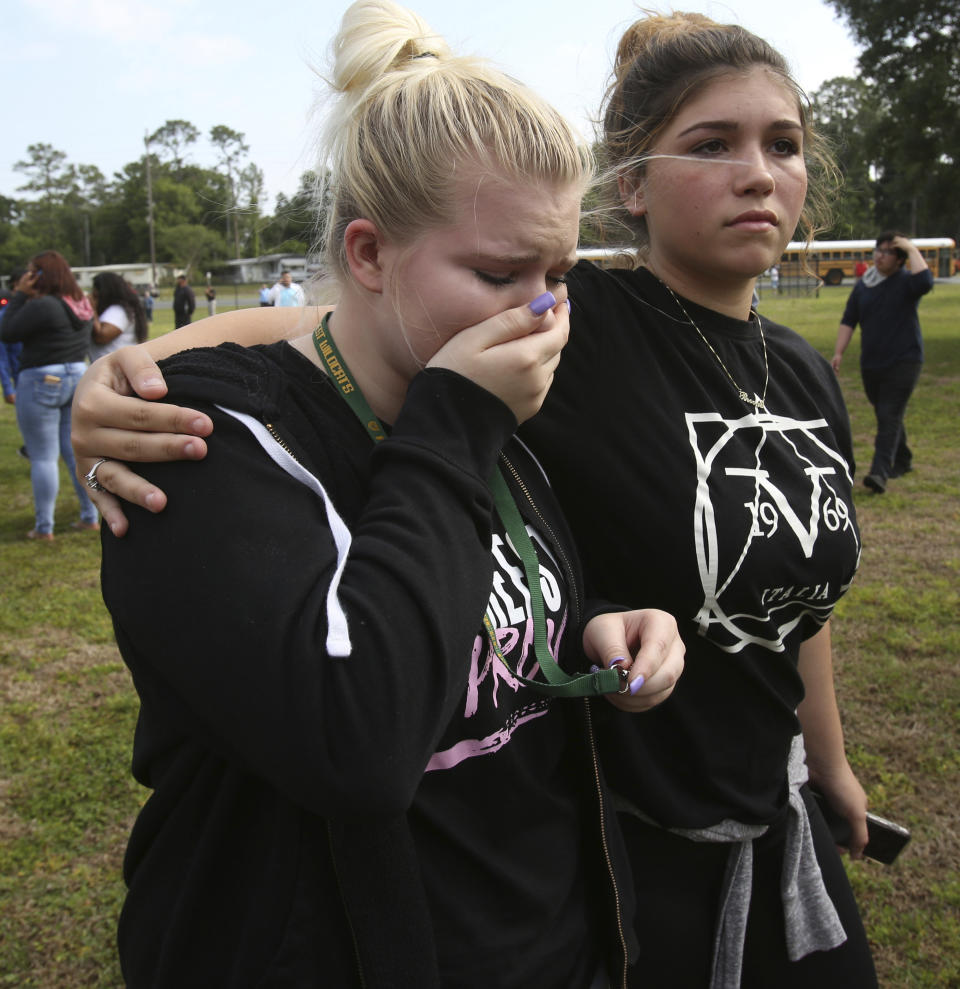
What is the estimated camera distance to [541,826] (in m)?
1.31

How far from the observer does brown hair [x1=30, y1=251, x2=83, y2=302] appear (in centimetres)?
696

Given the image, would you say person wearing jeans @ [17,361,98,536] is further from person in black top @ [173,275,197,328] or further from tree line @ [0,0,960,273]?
person in black top @ [173,275,197,328]

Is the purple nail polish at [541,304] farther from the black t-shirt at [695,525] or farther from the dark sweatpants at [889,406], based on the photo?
the dark sweatpants at [889,406]

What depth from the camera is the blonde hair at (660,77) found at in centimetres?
171

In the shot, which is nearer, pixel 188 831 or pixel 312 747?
pixel 312 747

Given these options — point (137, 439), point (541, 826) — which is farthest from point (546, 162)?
point (541, 826)

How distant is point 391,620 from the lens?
93 centimetres

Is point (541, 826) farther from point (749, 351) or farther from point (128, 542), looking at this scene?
point (749, 351)

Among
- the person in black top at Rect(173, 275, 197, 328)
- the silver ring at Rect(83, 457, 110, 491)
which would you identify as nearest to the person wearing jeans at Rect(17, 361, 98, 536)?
the silver ring at Rect(83, 457, 110, 491)

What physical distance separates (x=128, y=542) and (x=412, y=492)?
1.08ft

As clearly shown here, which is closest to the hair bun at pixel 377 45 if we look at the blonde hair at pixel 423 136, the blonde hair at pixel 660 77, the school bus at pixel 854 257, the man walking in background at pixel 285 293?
the blonde hair at pixel 423 136

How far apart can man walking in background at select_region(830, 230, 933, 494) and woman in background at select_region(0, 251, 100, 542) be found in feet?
21.1

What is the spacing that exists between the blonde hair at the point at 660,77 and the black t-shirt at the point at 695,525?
0.27 meters

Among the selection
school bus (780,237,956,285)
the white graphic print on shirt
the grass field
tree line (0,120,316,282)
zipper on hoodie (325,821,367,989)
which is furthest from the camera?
tree line (0,120,316,282)
